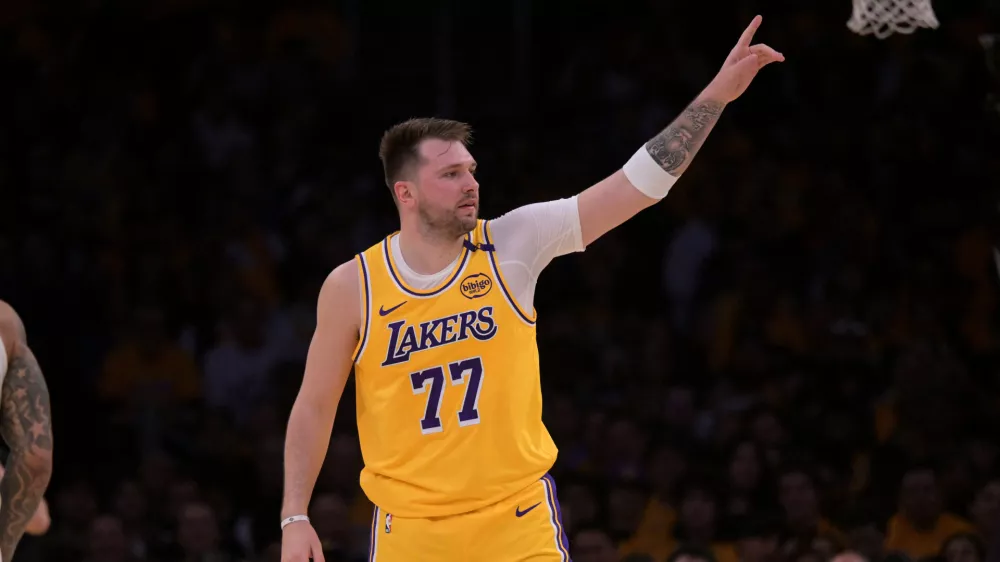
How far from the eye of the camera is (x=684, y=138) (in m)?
5.24

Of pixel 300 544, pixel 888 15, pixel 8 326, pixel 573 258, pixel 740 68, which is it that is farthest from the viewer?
pixel 573 258

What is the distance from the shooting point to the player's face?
17.3 feet

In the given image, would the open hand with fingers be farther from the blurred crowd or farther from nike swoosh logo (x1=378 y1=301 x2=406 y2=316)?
the blurred crowd

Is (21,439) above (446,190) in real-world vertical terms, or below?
below

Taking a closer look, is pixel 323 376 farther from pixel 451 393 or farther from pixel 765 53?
pixel 765 53

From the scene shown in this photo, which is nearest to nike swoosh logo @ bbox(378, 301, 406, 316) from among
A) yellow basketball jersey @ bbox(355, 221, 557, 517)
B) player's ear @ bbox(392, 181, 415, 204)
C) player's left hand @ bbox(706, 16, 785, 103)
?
yellow basketball jersey @ bbox(355, 221, 557, 517)

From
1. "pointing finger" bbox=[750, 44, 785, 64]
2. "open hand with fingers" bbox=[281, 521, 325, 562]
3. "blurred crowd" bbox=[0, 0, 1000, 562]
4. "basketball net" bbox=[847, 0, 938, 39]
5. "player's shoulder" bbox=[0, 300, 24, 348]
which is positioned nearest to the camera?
"player's shoulder" bbox=[0, 300, 24, 348]

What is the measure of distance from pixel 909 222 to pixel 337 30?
16.9 ft

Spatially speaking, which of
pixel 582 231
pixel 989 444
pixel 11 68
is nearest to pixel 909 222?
pixel 989 444

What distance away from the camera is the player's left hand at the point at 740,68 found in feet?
17.1

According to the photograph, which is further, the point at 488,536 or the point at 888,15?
the point at 888,15

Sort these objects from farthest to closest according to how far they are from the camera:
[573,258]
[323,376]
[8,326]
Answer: [573,258] < [323,376] < [8,326]

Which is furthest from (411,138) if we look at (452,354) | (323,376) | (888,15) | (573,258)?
(573,258)

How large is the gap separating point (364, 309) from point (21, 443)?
1.27 m
